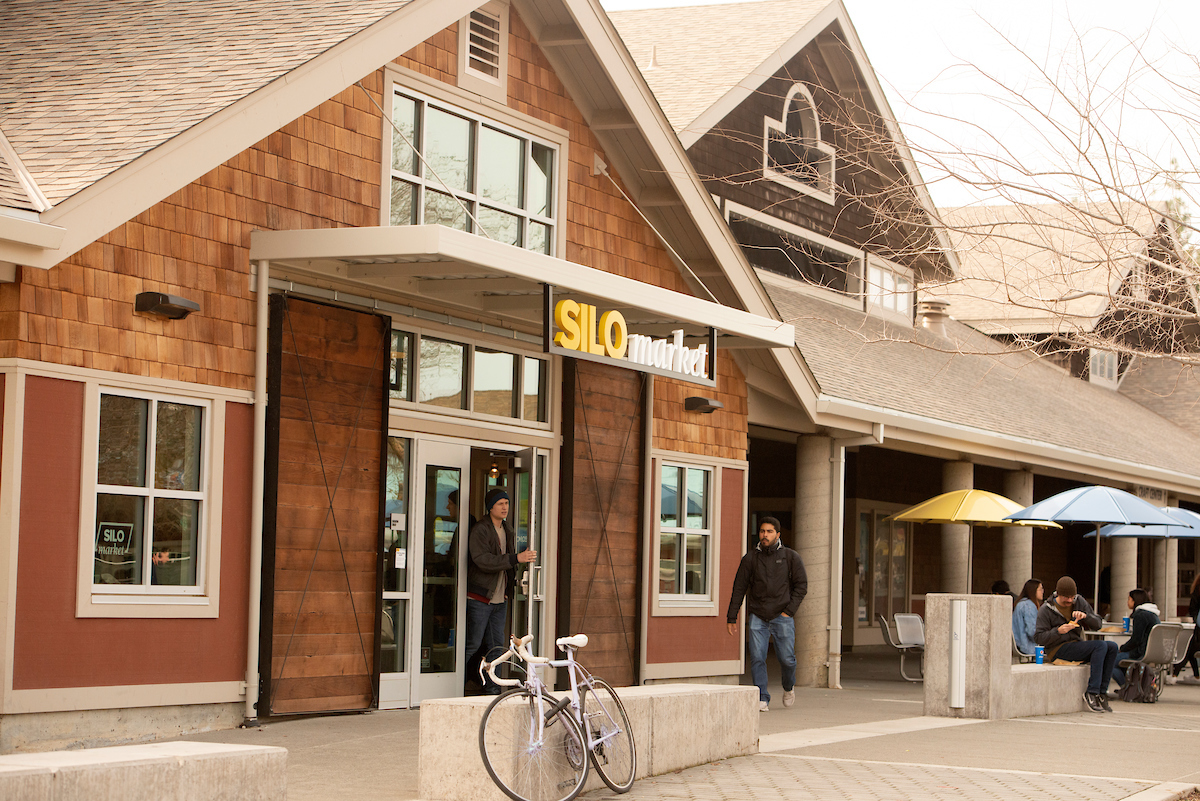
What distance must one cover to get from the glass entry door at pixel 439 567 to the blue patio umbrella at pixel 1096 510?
7889 mm

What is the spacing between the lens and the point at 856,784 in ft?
29.5

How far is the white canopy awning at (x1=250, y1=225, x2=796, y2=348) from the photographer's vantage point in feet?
34.2

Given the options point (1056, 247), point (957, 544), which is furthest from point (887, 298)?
point (1056, 247)

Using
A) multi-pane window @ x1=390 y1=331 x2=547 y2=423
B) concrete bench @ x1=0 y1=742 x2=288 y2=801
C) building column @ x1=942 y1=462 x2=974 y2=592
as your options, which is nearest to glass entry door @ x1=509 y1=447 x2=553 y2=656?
multi-pane window @ x1=390 y1=331 x2=547 y2=423

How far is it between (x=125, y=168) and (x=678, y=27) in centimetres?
1692

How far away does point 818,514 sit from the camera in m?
17.3

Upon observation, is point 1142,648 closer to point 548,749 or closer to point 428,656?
point 428,656

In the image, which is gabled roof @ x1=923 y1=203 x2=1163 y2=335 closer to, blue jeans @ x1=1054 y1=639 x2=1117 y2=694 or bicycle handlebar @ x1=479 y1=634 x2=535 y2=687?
bicycle handlebar @ x1=479 y1=634 x2=535 y2=687

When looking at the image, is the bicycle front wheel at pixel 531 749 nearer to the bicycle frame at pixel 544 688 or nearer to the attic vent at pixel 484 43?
the bicycle frame at pixel 544 688

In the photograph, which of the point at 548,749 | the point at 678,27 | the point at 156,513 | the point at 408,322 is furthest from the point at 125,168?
the point at 678,27

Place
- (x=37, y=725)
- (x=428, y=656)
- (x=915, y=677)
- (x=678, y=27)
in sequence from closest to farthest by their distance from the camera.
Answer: (x=37, y=725)
(x=428, y=656)
(x=915, y=677)
(x=678, y=27)

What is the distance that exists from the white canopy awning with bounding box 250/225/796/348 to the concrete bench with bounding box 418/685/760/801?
10.6 ft

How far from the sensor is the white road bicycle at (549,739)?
761cm

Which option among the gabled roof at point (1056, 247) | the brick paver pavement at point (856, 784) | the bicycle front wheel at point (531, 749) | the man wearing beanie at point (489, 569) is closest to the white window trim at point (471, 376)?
the man wearing beanie at point (489, 569)
